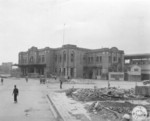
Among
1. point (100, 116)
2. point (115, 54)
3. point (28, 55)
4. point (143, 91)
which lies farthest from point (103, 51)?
point (100, 116)

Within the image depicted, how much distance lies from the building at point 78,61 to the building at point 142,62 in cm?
451

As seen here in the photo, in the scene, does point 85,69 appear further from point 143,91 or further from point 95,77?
point 143,91

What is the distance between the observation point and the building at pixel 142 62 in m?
84.1

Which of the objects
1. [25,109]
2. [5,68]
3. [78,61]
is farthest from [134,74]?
[5,68]

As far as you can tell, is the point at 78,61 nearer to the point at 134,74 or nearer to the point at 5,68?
the point at 134,74

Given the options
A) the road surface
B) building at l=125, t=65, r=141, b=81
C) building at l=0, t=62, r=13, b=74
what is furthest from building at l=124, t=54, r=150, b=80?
building at l=0, t=62, r=13, b=74

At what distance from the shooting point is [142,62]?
311ft

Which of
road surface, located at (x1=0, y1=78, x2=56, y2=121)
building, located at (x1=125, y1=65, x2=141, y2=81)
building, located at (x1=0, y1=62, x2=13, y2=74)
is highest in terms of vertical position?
building, located at (x1=0, y1=62, x2=13, y2=74)

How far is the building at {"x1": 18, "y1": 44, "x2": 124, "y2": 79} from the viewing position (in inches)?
3723

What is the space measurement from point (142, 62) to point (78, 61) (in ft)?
80.8

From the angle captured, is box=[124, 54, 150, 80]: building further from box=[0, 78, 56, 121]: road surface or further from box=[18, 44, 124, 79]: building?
box=[0, 78, 56, 121]: road surface

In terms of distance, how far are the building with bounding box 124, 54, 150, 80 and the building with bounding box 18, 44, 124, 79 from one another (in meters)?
4.51

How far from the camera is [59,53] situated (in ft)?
338

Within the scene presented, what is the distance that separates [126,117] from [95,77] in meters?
95.7
